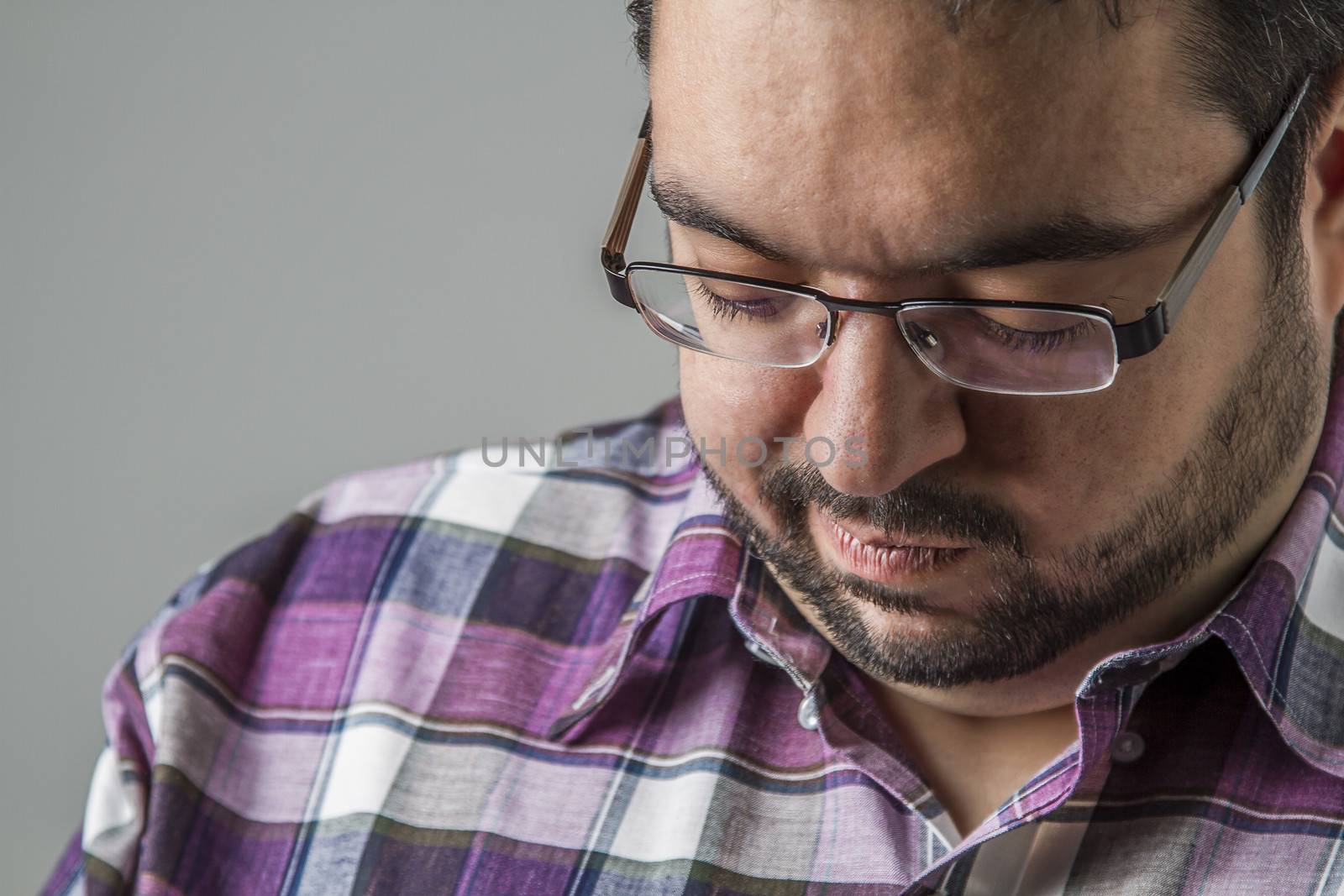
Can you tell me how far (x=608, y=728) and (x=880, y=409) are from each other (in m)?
0.49

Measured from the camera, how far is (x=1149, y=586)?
1248 millimetres

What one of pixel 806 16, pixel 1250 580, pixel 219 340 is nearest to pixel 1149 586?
pixel 1250 580

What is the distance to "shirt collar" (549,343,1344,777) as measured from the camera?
4.05ft

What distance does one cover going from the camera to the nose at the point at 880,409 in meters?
1.10

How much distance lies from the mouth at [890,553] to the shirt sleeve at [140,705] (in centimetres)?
65

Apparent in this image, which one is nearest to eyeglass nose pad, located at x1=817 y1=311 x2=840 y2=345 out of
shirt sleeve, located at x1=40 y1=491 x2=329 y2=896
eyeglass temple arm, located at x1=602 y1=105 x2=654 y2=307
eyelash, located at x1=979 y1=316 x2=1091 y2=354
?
eyelash, located at x1=979 y1=316 x2=1091 y2=354

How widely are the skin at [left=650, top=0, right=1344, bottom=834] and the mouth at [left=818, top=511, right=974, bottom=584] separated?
0.04 feet

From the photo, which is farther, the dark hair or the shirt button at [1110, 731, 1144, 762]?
the shirt button at [1110, 731, 1144, 762]

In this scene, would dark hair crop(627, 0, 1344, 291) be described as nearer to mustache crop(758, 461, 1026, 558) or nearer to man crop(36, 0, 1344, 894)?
man crop(36, 0, 1344, 894)

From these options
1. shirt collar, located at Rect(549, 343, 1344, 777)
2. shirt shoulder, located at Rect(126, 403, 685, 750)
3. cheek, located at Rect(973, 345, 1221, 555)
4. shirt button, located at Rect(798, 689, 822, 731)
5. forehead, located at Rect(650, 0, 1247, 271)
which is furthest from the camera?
shirt shoulder, located at Rect(126, 403, 685, 750)

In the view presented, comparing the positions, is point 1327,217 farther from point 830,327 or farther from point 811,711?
point 811,711

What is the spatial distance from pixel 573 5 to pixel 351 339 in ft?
2.12

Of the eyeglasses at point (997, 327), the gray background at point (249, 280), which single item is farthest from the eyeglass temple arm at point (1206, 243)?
the gray background at point (249, 280)

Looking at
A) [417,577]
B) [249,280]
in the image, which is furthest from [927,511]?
[249,280]
